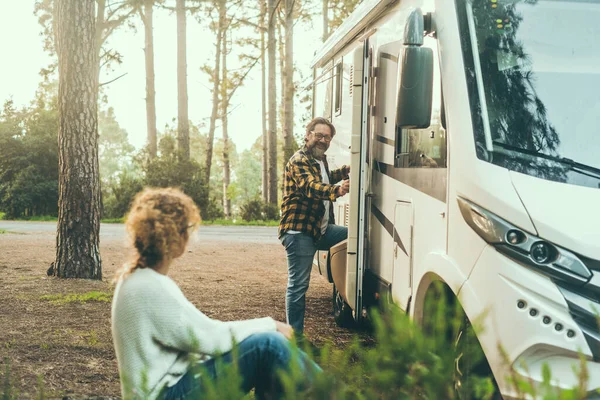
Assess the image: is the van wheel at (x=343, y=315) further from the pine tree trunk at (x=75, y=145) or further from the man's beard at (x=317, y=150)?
the pine tree trunk at (x=75, y=145)

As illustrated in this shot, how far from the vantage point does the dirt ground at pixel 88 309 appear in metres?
5.93

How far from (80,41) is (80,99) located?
0.75 meters

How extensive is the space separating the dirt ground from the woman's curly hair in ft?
0.34

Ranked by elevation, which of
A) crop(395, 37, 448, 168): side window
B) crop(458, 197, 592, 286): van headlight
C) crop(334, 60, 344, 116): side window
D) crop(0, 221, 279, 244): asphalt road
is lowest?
crop(0, 221, 279, 244): asphalt road

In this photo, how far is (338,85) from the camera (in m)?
8.61

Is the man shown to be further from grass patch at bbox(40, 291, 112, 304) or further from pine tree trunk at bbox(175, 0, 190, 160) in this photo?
pine tree trunk at bbox(175, 0, 190, 160)

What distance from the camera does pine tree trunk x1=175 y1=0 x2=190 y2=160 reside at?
87.8ft

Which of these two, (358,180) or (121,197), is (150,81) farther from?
(358,180)

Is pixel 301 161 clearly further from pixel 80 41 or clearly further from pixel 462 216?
pixel 80 41

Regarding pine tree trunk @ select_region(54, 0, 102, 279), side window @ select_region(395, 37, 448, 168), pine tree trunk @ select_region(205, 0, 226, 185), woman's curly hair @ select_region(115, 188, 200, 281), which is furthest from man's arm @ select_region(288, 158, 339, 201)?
pine tree trunk @ select_region(205, 0, 226, 185)

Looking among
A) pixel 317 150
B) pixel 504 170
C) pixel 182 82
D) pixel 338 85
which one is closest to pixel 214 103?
pixel 182 82

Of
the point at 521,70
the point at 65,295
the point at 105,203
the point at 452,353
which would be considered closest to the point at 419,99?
the point at 521,70

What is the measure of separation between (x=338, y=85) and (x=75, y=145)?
381 centimetres

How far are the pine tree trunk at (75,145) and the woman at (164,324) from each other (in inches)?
283
